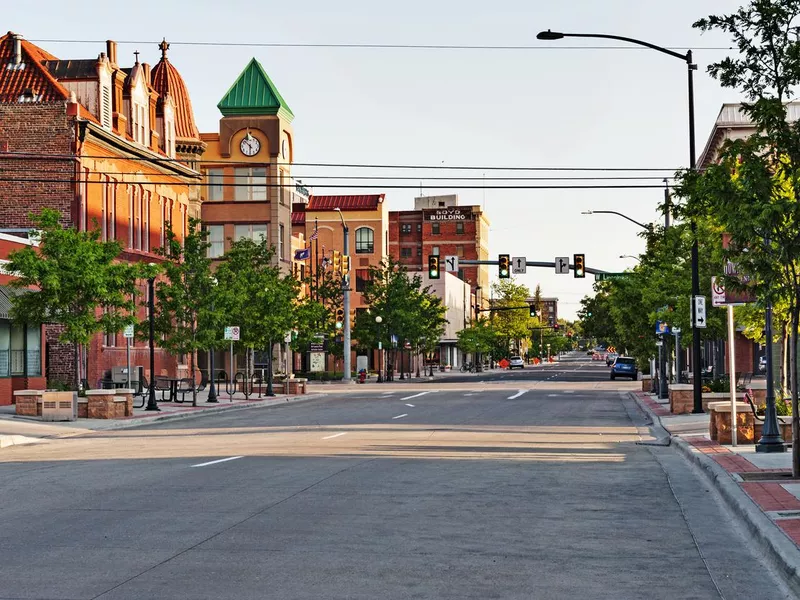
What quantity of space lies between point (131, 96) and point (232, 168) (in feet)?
96.9

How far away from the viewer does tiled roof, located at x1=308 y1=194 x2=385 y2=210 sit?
116 m

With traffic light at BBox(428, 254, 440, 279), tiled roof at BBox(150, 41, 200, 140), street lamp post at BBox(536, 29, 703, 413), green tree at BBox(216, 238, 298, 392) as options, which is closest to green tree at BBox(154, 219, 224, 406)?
green tree at BBox(216, 238, 298, 392)

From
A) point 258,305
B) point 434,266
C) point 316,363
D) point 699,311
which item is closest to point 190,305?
point 258,305

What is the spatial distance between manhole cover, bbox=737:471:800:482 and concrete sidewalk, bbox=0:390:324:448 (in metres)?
15.7

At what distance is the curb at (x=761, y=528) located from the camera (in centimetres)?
890

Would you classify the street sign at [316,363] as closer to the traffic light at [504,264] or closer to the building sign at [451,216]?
the traffic light at [504,264]

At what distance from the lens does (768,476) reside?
15320 millimetres

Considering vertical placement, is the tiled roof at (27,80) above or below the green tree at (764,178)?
above

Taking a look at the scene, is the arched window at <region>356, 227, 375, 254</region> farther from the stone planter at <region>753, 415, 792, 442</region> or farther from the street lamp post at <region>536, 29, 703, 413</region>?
the stone planter at <region>753, 415, 792, 442</region>

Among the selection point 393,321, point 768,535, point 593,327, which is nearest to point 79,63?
point 393,321

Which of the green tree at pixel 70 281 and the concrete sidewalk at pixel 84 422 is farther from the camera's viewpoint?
the green tree at pixel 70 281

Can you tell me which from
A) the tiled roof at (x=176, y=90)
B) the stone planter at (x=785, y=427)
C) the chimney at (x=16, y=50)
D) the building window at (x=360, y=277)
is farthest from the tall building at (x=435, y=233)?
the stone planter at (x=785, y=427)

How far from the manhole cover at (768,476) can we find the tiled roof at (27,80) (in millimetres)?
37458

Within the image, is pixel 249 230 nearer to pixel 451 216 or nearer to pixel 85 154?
pixel 85 154
